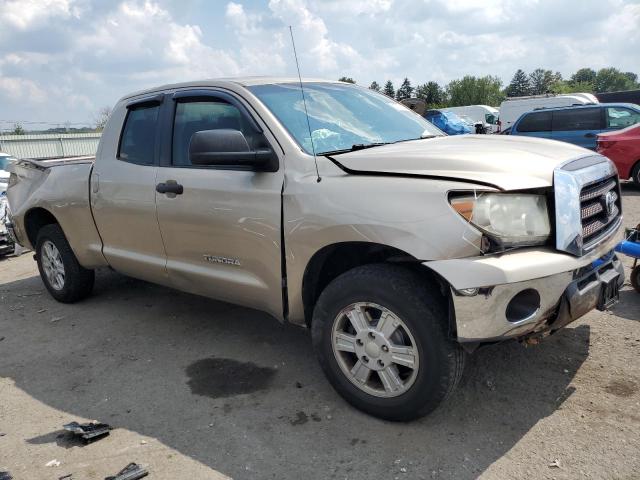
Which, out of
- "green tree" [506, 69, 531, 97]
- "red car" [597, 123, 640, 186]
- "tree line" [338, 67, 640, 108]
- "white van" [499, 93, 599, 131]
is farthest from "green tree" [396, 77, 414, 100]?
"red car" [597, 123, 640, 186]

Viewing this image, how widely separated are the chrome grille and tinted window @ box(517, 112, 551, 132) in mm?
10492

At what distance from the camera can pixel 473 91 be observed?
282 feet

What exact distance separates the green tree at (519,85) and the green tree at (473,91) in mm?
27728

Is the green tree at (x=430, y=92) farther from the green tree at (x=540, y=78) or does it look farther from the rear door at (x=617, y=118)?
the rear door at (x=617, y=118)

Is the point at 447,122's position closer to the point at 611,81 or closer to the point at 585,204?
the point at 585,204

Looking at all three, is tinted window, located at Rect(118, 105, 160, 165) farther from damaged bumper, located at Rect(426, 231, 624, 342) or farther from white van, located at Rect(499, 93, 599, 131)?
white van, located at Rect(499, 93, 599, 131)

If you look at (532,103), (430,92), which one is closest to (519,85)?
(430,92)

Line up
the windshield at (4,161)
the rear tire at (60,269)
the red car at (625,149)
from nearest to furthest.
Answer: the rear tire at (60,269) → the red car at (625,149) → the windshield at (4,161)

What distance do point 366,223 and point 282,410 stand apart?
126 centimetres

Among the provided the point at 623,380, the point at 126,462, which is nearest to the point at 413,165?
the point at 623,380

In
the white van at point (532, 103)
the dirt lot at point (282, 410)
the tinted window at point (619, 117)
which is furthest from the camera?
the white van at point (532, 103)

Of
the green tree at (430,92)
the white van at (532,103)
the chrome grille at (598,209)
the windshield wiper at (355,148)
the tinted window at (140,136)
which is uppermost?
the green tree at (430,92)

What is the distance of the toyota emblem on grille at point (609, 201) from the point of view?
3.10 metres

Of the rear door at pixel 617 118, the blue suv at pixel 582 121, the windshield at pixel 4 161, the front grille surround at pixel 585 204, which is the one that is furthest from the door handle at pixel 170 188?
the rear door at pixel 617 118
